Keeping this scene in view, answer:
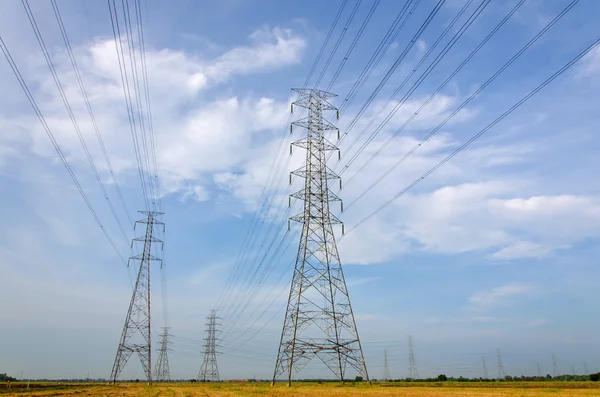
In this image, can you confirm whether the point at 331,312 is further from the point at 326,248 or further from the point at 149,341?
the point at 149,341

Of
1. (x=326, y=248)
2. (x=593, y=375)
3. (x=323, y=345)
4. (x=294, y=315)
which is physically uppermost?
(x=326, y=248)

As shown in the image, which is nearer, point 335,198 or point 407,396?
point 407,396

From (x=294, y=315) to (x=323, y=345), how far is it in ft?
13.3

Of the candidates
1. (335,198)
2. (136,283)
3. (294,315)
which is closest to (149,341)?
(136,283)

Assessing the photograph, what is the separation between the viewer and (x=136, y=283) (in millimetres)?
65875

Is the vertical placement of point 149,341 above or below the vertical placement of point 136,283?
below

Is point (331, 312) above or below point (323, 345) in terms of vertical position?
above

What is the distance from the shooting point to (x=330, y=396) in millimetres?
27281

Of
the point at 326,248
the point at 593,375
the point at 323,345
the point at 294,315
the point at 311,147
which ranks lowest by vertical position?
the point at 593,375

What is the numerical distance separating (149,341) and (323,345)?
3308 centimetres

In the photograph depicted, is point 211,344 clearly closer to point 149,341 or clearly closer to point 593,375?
point 149,341

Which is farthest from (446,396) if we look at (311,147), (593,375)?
(593,375)

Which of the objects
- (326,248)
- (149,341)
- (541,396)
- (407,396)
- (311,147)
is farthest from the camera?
(149,341)

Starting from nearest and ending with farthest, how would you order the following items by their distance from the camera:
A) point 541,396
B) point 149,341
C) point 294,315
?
point 541,396, point 294,315, point 149,341
